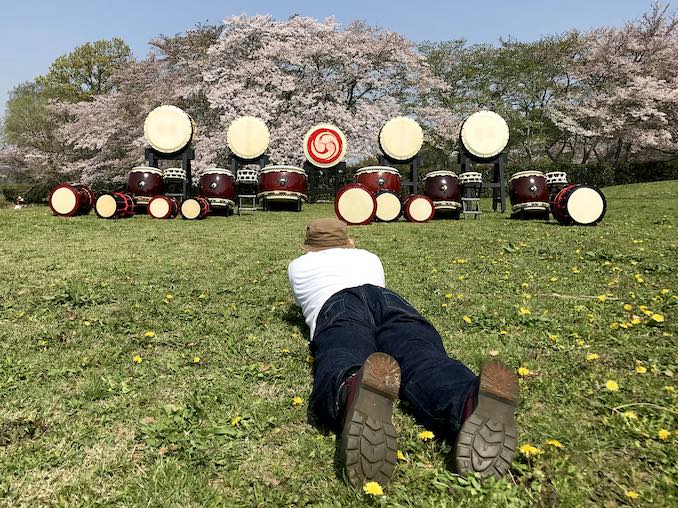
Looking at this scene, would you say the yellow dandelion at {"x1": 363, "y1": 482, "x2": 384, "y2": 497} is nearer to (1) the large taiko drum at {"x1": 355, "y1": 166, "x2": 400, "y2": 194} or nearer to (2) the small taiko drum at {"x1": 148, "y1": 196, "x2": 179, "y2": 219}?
(1) the large taiko drum at {"x1": 355, "y1": 166, "x2": 400, "y2": 194}

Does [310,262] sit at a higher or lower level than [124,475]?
higher

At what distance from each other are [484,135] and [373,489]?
13.1 meters

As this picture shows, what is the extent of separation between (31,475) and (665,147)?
32612mm

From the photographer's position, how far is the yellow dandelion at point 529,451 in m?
1.87

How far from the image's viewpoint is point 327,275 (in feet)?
9.89

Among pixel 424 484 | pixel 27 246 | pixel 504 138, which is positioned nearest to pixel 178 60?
pixel 504 138

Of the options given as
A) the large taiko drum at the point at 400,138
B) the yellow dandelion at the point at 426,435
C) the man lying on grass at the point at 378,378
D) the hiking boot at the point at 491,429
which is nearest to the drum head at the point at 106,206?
the large taiko drum at the point at 400,138

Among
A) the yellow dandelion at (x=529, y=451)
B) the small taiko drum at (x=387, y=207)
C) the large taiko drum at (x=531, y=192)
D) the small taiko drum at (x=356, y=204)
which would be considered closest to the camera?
the yellow dandelion at (x=529, y=451)

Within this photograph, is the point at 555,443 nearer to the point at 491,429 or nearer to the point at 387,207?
the point at 491,429

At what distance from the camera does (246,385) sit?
8.68 ft

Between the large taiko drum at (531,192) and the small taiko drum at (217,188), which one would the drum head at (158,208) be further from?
the large taiko drum at (531,192)

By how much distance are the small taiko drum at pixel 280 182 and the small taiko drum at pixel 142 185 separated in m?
2.97

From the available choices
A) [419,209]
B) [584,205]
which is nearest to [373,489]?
[584,205]

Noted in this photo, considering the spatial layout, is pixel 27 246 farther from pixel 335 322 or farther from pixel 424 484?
pixel 424 484
